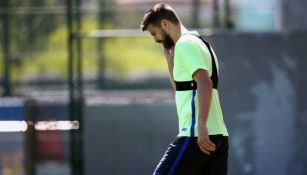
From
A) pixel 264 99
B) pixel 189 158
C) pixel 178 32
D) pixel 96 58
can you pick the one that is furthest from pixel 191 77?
pixel 96 58

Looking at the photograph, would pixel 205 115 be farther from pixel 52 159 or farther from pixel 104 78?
pixel 104 78

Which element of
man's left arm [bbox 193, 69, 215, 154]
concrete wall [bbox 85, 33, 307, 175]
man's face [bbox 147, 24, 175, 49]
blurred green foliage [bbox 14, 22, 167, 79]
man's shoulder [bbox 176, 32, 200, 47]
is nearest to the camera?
man's left arm [bbox 193, 69, 215, 154]

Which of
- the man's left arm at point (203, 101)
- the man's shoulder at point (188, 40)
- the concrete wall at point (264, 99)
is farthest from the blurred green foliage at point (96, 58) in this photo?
the man's left arm at point (203, 101)

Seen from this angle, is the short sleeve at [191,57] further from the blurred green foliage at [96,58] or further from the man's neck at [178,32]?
the blurred green foliage at [96,58]

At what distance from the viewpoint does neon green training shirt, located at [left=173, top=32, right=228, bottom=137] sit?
216 inches

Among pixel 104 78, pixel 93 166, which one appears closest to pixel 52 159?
pixel 93 166

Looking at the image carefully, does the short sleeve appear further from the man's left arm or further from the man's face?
the man's face

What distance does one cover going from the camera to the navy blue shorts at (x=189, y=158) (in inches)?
219

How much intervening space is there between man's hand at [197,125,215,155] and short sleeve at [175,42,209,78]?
338 mm

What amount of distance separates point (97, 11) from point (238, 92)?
205 inches

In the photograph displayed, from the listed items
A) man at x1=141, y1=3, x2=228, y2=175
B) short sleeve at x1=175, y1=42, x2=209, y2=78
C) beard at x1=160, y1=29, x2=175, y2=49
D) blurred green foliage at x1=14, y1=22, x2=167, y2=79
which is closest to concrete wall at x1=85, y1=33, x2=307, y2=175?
beard at x1=160, y1=29, x2=175, y2=49

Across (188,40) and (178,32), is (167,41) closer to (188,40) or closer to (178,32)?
(178,32)

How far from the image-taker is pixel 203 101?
5.41 metres

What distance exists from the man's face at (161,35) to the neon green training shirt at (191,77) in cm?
14
